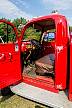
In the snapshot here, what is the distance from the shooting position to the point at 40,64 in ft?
19.6

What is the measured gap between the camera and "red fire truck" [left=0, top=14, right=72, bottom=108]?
508cm

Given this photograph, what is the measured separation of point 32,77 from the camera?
604 centimetres

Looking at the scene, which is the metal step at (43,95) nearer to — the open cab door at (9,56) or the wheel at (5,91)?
the open cab door at (9,56)

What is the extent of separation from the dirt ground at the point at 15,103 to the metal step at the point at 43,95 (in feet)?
1.02

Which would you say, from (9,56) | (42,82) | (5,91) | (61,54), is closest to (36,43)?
(9,56)

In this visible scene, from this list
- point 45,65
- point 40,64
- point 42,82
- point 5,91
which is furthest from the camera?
point 5,91

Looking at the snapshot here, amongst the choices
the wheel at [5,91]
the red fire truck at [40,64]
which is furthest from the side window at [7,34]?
the wheel at [5,91]

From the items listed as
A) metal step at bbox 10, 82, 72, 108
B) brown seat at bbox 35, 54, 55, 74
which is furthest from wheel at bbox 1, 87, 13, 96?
brown seat at bbox 35, 54, 55, 74

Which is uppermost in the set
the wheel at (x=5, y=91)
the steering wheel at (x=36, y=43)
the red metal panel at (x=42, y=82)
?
the steering wheel at (x=36, y=43)

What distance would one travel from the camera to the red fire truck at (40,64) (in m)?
5.08

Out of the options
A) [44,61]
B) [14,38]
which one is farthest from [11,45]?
[44,61]

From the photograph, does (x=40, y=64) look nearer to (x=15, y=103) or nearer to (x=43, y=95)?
(x=43, y=95)

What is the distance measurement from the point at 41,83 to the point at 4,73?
0.92m

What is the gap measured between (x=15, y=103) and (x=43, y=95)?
35.4 inches
